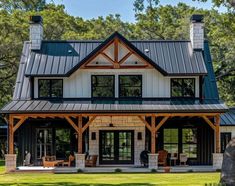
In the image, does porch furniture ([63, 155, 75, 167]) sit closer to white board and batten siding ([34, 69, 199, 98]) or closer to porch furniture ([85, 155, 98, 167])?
porch furniture ([85, 155, 98, 167])

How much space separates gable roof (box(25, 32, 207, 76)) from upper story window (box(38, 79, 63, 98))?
1.68 feet

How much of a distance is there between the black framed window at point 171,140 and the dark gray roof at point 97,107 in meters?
1.92

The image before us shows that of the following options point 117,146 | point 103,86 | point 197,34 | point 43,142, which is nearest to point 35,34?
point 103,86

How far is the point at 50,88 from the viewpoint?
2680cm

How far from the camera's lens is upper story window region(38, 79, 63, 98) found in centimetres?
2670

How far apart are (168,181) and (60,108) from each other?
7.86 meters

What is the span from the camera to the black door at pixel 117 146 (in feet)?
88.6

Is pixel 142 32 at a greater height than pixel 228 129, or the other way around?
pixel 142 32

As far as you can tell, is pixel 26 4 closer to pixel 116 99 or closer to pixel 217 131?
pixel 116 99

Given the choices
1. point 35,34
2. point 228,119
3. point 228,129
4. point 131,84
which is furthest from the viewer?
point 35,34

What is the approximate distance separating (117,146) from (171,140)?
2653 mm

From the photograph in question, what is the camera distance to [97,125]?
88.2ft

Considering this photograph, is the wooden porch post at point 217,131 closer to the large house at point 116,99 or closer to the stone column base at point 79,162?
the large house at point 116,99

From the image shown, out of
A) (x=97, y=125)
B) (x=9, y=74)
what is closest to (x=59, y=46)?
(x=97, y=125)
